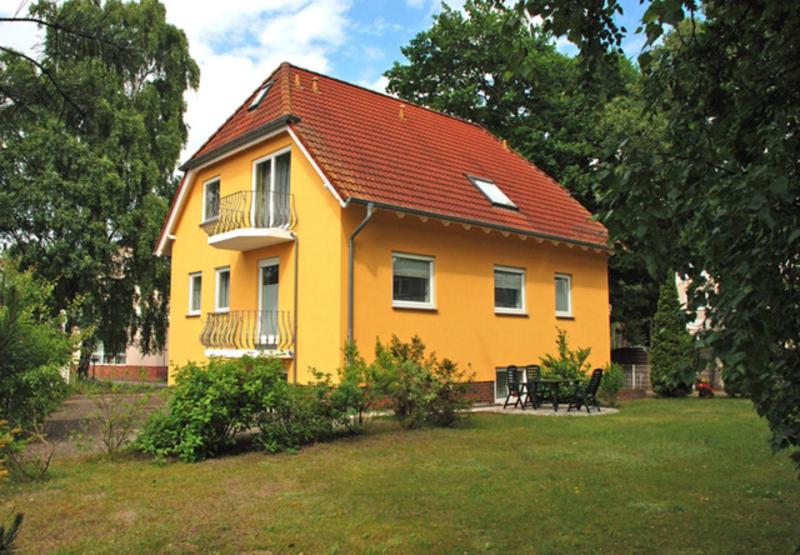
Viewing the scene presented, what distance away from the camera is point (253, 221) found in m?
15.9

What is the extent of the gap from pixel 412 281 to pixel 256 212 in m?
4.09

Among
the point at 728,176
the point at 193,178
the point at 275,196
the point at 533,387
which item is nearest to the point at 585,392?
the point at 533,387

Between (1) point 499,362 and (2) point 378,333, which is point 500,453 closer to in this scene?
(2) point 378,333

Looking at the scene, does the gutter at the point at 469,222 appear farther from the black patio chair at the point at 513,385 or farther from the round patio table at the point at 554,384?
the black patio chair at the point at 513,385

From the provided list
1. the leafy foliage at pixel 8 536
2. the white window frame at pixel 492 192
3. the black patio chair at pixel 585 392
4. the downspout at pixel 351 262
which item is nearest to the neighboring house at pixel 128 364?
the white window frame at pixel 492 192

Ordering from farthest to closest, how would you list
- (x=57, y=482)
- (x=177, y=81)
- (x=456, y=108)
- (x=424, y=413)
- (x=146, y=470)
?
(x=177, y=81) < (x=456, y=108) < (x=424, y=413) < (x=146, y=470) < (x=57, y=482)

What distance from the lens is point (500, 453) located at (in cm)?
865

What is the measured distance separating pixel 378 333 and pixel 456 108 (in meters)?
16.1

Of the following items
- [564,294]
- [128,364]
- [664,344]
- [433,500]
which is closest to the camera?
[433,500]

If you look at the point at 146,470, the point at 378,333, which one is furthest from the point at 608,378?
the point at 146,470

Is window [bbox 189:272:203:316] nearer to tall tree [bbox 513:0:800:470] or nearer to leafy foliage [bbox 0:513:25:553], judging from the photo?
tall tree [bbox 513:0:800:470]

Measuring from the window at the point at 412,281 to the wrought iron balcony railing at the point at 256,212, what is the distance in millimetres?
2592

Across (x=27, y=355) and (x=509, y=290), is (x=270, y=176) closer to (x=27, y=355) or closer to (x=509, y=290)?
(x=509, y=290)

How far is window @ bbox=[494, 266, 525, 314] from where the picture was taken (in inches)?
662
